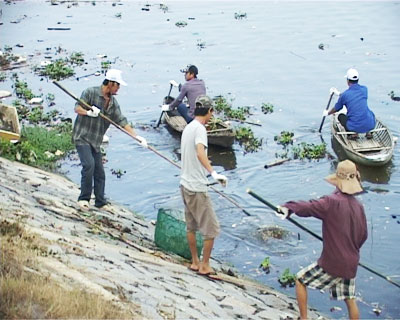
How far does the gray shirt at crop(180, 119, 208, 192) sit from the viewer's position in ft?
27.7

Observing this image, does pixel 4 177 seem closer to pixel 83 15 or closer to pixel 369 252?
pixel 369 252

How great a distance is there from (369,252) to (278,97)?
35.7 ft

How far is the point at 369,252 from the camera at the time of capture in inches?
457

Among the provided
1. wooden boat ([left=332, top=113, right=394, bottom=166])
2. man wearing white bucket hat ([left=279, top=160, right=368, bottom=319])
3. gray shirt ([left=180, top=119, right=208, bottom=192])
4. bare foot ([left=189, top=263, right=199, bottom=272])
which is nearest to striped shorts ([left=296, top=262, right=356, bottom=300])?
man wearing white bucket hat ([left=279, top=160, right=368, bottom=319])

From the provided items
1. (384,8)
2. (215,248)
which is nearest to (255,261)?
(215,248)

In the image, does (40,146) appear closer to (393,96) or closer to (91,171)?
(91,171)

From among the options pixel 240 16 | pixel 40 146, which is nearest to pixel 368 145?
pixel 40 146

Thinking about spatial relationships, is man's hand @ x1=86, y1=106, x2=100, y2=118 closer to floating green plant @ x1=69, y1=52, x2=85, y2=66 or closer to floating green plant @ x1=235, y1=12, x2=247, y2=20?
floating green plant @ x1=69, y1=52, x2=85, y2=66

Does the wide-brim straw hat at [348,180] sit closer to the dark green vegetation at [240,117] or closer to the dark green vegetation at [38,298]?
the dark green vegetation at [38,298]

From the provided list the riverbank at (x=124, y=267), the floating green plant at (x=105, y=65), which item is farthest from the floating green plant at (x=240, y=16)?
the riverbank at (x=124, y=267)

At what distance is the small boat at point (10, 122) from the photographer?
14227mm

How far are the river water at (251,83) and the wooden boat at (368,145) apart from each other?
352 mm

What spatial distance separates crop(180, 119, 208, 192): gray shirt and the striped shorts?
1.76 meters

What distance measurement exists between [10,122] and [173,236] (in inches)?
238
